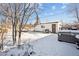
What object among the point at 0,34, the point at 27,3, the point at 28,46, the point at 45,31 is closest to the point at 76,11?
the point at 45,31

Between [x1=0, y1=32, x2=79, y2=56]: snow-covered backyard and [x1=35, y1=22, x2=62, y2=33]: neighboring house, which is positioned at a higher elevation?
[x1=35, y1=22, x2=62, y2=33]: neighboring house

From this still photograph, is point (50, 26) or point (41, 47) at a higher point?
point (50, 26)

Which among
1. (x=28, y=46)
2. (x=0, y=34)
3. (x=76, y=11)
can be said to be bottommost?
(x=28, y=46)

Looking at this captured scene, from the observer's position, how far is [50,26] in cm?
203

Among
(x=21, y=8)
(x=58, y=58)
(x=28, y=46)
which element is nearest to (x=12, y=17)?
(x=21, y=8)

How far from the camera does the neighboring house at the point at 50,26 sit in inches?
79.4

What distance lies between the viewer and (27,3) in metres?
1.99

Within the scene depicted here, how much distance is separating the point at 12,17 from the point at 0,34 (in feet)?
0.88

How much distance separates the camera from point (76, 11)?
1.98m

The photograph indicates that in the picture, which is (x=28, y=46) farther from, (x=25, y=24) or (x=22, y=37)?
(x=25, y=24)

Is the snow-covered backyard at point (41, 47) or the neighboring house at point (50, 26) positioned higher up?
the neighboring house at point (50, 26)

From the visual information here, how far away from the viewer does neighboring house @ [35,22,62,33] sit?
6.62 ft

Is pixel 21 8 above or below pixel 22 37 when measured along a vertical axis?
above

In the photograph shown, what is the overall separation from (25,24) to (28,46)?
0.94 ft
